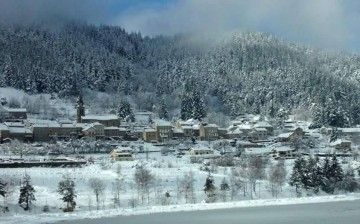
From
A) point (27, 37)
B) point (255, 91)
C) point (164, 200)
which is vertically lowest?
point (164, 200)

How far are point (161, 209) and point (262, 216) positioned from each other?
29.8 feet

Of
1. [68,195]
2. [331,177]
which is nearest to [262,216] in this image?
[68,195]

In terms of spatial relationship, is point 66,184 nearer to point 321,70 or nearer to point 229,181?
point 229,181

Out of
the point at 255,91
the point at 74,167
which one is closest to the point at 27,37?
the point at 255,91

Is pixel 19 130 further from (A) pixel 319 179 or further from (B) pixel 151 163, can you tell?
(A) pixel 319 179

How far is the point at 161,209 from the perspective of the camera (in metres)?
43.3

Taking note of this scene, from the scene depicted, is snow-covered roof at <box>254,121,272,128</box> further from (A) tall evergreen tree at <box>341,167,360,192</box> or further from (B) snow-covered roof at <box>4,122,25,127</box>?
(A) tall evergreen tree at <box>341,167,360,192</box>

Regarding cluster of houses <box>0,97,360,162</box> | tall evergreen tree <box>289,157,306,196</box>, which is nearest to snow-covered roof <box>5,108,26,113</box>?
cluster of houses <box>0,97,360,162</box>

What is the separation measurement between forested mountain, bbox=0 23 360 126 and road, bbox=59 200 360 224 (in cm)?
7141

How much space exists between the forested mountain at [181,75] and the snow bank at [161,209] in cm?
6355

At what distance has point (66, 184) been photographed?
44.9 metres

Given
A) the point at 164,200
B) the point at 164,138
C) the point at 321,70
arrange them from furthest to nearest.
A: 1. the point at 321,70
2. the point at 164,138
3. the point at 164,200

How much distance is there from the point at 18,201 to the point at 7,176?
30.7 feet

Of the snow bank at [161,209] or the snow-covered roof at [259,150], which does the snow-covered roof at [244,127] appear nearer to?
the snow-covered roof at [259,150]
